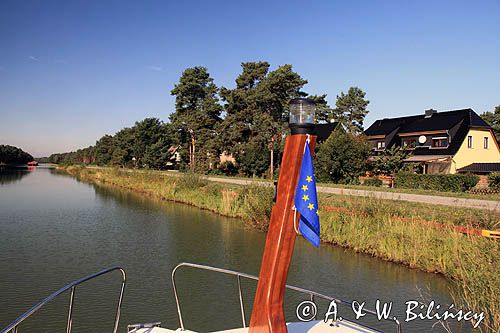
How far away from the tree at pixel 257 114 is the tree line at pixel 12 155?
82165 mm

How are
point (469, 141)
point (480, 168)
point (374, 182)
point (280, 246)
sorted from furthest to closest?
point (469, 141), point (480, 168), point (374, 182), point (280, 246)

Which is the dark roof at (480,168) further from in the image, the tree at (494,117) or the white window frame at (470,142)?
the tree at (494,117)

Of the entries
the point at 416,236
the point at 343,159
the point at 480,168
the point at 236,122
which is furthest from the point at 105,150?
the point at 416,236

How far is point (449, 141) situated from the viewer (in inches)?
1204

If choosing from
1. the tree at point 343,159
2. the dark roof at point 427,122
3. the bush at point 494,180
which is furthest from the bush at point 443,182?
the dark roof at point 427,122

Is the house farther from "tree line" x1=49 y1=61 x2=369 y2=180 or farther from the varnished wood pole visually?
the varnished wood pole

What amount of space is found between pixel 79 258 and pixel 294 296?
6.34 metres

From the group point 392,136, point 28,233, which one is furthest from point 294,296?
point 392,136

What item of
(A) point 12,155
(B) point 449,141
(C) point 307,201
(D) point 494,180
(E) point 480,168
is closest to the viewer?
(C) point 307,201

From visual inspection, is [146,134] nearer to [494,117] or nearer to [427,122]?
[427,122]

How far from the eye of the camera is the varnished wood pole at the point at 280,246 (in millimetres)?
2756

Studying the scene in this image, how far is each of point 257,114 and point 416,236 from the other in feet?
80.6

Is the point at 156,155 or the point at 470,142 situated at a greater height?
the point at 470,142

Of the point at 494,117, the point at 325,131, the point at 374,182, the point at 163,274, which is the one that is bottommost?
the point at 163,274
